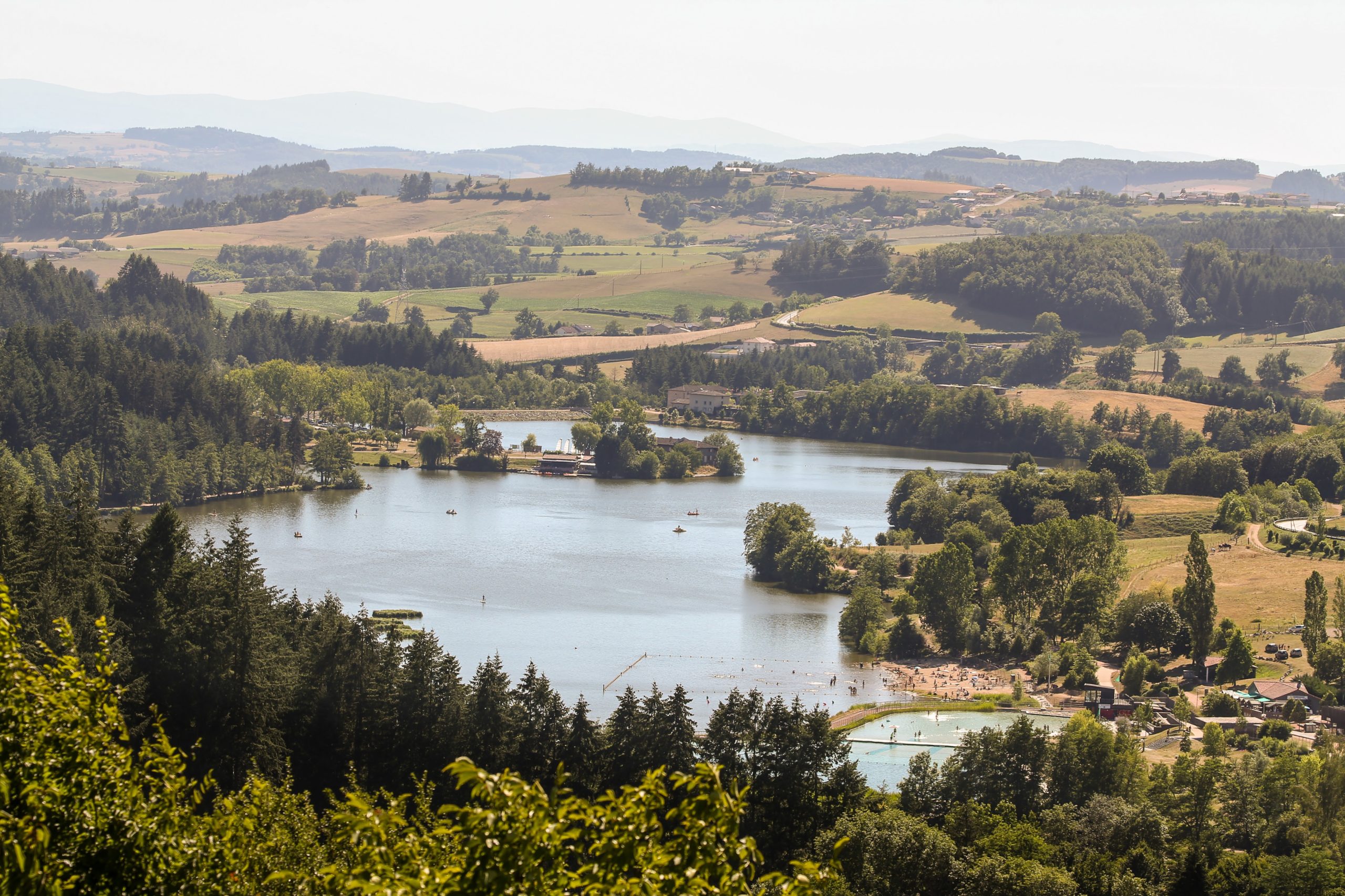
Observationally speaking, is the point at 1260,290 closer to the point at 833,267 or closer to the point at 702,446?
the point at 833,267

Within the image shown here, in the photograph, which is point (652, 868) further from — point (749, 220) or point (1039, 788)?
point (749, 220)

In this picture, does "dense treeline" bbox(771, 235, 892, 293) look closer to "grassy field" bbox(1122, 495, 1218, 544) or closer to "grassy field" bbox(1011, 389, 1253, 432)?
"grassy field" bbox(1011, 389, 1253, 432)

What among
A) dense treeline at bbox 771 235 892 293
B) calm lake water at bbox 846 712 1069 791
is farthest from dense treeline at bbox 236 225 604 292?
calm lake water at bbox 846 712 1069 791

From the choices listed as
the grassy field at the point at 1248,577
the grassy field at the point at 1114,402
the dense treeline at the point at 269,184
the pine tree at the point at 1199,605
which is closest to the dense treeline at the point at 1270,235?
the grassy field at the point at 1114,402

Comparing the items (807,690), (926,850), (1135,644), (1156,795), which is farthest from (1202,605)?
(926,850)

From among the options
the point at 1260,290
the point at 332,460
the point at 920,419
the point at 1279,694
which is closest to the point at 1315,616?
the point at 1279,694
